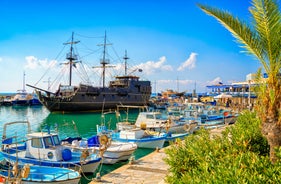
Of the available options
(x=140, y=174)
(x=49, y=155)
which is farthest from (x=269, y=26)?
(x=49, y=155)

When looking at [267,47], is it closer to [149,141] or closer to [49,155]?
[49,155]

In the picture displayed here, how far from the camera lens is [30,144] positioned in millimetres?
16000

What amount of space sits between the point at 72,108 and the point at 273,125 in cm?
5781

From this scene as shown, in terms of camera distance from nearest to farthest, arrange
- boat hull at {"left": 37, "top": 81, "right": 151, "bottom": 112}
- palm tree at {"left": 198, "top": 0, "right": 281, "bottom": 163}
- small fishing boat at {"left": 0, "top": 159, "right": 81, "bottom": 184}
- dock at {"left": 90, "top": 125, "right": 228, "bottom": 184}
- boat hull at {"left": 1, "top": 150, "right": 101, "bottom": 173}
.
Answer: palm tree at {"left": 198, "top": 0, "right": 281, "bottom": 163}
small fishing boat at {"left": 0, "top": 159, "right": 81, "bottom": 184}
dock at {"left": 90, "top": 125, "right": 228, "bottom": 184}
boat hull at {"left": 1, "top": 150, "right": 101, "bottom": 173}
boat hull at {"left": 37, "top": 81, "right": 151, "bottom": 112}

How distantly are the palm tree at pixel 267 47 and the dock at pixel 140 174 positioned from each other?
554 cm

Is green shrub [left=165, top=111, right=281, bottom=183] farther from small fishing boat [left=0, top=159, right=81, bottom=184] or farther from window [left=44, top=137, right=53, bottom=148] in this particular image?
window [left=44, top=137, right=53, bottom=148]

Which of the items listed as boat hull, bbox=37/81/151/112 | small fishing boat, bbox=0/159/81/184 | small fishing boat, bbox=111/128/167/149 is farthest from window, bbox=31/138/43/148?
boat hull, bbox=37/81/151/112

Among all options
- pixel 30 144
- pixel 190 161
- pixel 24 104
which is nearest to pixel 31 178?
pixel 30 144

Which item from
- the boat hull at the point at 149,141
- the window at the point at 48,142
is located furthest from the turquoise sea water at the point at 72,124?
the window at the point at 48,142

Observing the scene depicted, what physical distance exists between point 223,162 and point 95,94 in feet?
199

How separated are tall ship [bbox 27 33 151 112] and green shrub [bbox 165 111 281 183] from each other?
171 feet

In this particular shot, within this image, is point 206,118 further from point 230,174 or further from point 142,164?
point 230,174

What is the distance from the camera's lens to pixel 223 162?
5.95 m

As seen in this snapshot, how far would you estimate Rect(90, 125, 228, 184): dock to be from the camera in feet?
41.3
